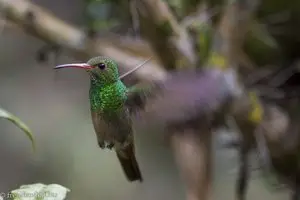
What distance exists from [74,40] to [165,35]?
7.1 inches

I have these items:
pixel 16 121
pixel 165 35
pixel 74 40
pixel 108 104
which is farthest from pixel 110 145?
pixel 74 40

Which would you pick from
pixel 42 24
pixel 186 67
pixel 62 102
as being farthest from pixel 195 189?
pixel 62 102

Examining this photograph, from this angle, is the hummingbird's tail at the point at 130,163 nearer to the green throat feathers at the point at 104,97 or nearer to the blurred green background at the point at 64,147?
the green throat feathers at the point at 104,97

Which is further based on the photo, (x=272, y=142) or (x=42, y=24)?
(x=272, y=142)

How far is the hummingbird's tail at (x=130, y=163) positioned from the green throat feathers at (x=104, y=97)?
6 centimetres

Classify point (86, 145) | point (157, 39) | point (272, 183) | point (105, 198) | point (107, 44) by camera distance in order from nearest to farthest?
1. point (157, 39)
2. point (107, 44)
3. point (272, 183)
4. point (86, 145)
5. point (105, 198)

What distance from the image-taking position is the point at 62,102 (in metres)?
1.65

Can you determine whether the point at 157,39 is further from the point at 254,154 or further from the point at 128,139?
the point at 128,139

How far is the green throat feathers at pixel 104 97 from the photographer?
0.39m

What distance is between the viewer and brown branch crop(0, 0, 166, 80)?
2.96 feet

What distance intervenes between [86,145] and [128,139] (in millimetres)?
1037

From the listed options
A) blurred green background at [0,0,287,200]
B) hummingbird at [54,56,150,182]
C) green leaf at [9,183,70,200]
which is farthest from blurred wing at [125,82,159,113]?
blurred green background at [0,0,287,200]

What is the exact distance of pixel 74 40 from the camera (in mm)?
1006

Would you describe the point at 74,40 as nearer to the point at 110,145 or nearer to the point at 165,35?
the point at 165,35
